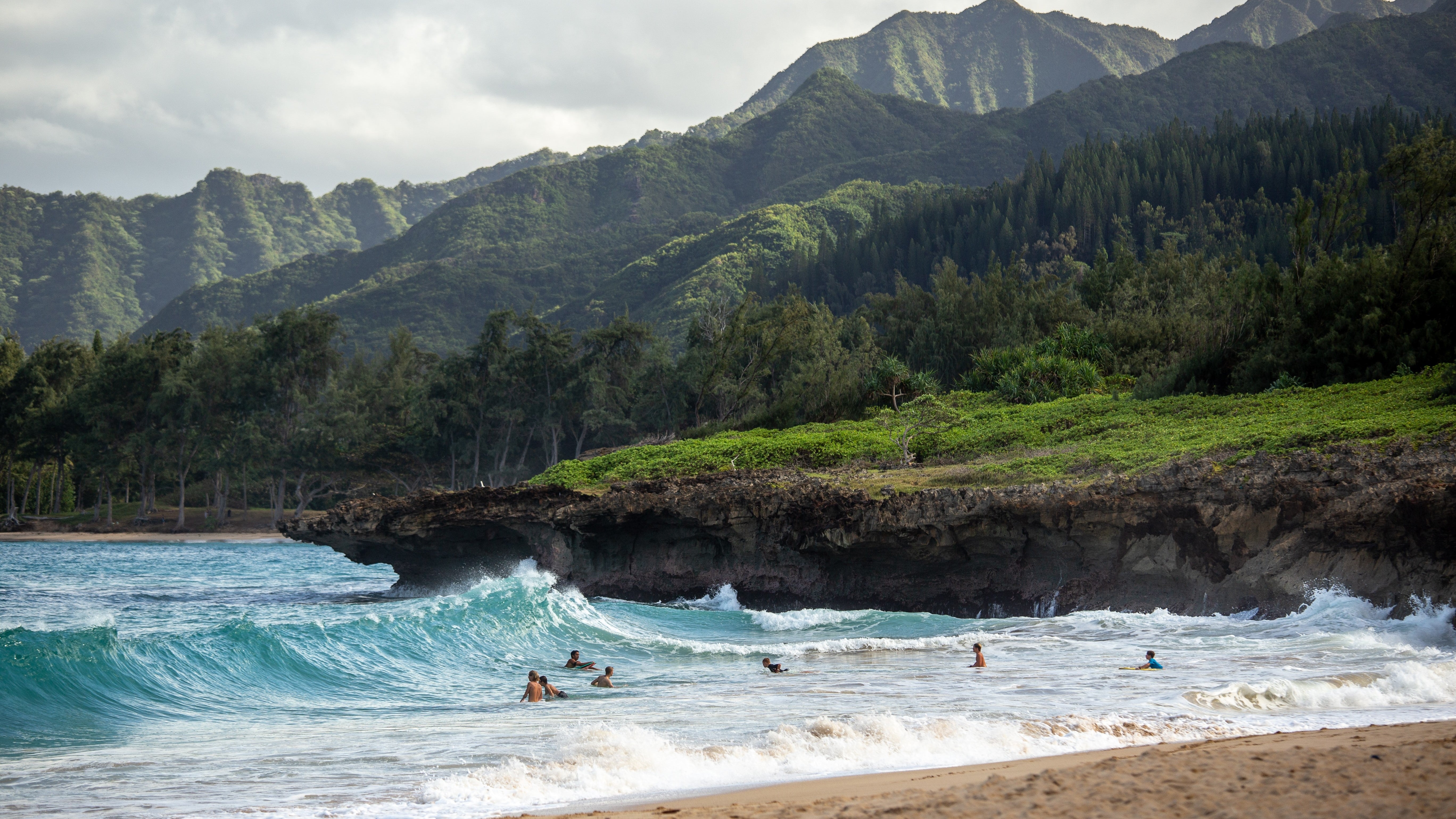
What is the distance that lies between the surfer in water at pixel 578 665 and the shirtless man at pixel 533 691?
240 centimetres

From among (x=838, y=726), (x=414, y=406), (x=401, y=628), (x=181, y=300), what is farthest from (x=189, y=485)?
(x=181, y=300)

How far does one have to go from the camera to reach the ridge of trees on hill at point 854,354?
2825 centimetres

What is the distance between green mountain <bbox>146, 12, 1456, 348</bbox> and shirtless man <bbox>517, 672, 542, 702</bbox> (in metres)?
101

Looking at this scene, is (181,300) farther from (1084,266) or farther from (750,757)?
(750,757)

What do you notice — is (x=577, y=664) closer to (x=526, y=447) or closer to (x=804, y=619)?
(x=804, y=619)

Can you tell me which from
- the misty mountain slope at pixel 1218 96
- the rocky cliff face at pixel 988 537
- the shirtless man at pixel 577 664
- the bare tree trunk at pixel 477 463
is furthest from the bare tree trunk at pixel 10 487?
the misty mountain slope at pixel 1218 96

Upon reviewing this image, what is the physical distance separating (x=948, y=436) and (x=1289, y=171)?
85.4 m

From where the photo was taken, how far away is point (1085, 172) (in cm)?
10200

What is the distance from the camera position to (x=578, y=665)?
1617cm

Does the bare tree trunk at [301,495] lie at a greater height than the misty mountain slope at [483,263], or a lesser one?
lesser

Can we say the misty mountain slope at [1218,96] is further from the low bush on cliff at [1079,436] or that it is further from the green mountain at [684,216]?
the low bush on cliff at [1079,436]

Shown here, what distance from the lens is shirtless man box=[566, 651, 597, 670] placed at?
52.7 ft

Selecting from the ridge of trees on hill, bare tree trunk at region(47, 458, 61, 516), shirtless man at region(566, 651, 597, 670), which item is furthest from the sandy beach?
bare tree trunk at region(47, 458, 61, 516)

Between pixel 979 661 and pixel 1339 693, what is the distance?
15.4 feet
